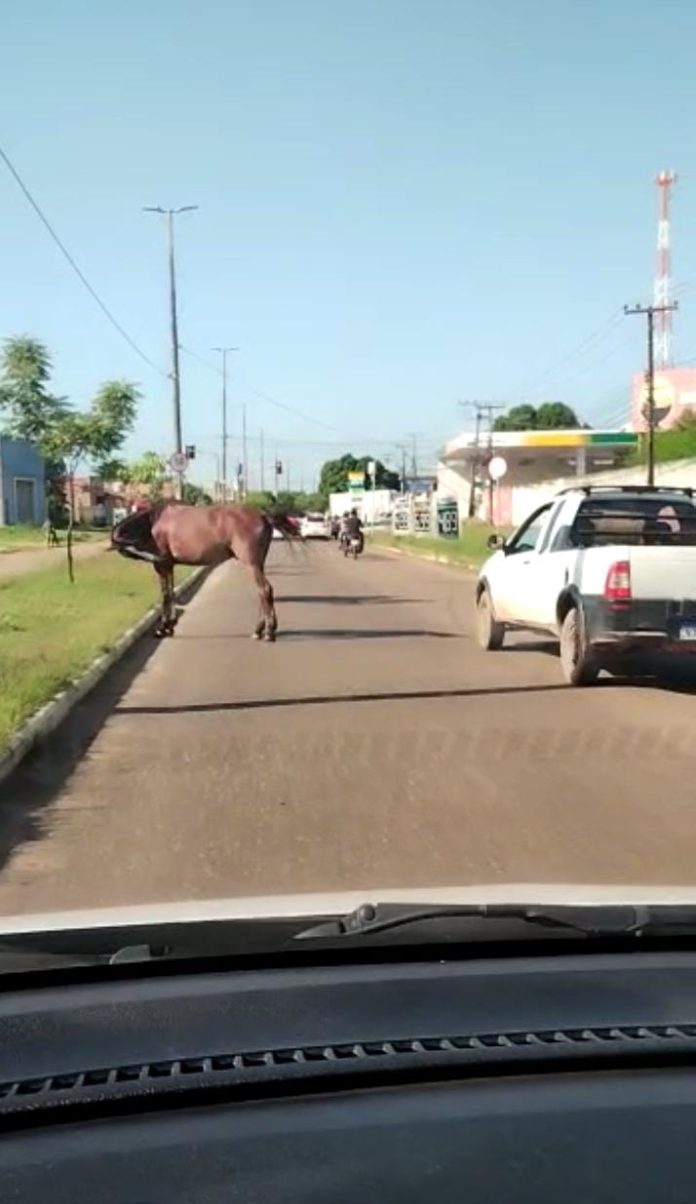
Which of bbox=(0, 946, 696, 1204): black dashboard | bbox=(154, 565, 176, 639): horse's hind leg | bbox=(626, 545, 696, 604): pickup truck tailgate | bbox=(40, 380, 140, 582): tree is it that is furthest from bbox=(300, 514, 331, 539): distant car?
Answer: bbox=(0, 946, 696, 1204): black dashboard

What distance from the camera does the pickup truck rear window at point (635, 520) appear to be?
14820mm

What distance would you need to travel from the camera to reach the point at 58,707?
12.1m

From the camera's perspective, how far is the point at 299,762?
393 inches

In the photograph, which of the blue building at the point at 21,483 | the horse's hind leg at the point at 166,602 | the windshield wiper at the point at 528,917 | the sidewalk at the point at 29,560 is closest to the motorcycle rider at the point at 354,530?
the sidewalk at the point at 29,560

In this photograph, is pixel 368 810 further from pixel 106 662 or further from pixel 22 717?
pixel 106 662

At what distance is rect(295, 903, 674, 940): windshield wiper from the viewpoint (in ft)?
11.9

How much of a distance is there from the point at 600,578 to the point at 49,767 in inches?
218

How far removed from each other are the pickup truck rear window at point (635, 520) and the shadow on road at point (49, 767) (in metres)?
4.67

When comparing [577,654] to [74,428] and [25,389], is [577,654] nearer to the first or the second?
[74,428]

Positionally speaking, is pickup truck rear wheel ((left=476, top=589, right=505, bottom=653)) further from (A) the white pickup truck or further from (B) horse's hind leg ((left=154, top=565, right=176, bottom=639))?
(B) horse's hind leg ((left=154, top=565, right=176, bottom=639))

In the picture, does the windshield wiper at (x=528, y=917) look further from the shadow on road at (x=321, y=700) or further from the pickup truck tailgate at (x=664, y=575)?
the pickup truck tailgate at (x=664, y=575)

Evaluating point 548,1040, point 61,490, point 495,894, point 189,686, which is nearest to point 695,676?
point 189,686

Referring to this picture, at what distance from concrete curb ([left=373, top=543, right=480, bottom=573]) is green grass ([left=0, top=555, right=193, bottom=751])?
8458mm

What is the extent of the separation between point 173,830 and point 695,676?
335 inches
